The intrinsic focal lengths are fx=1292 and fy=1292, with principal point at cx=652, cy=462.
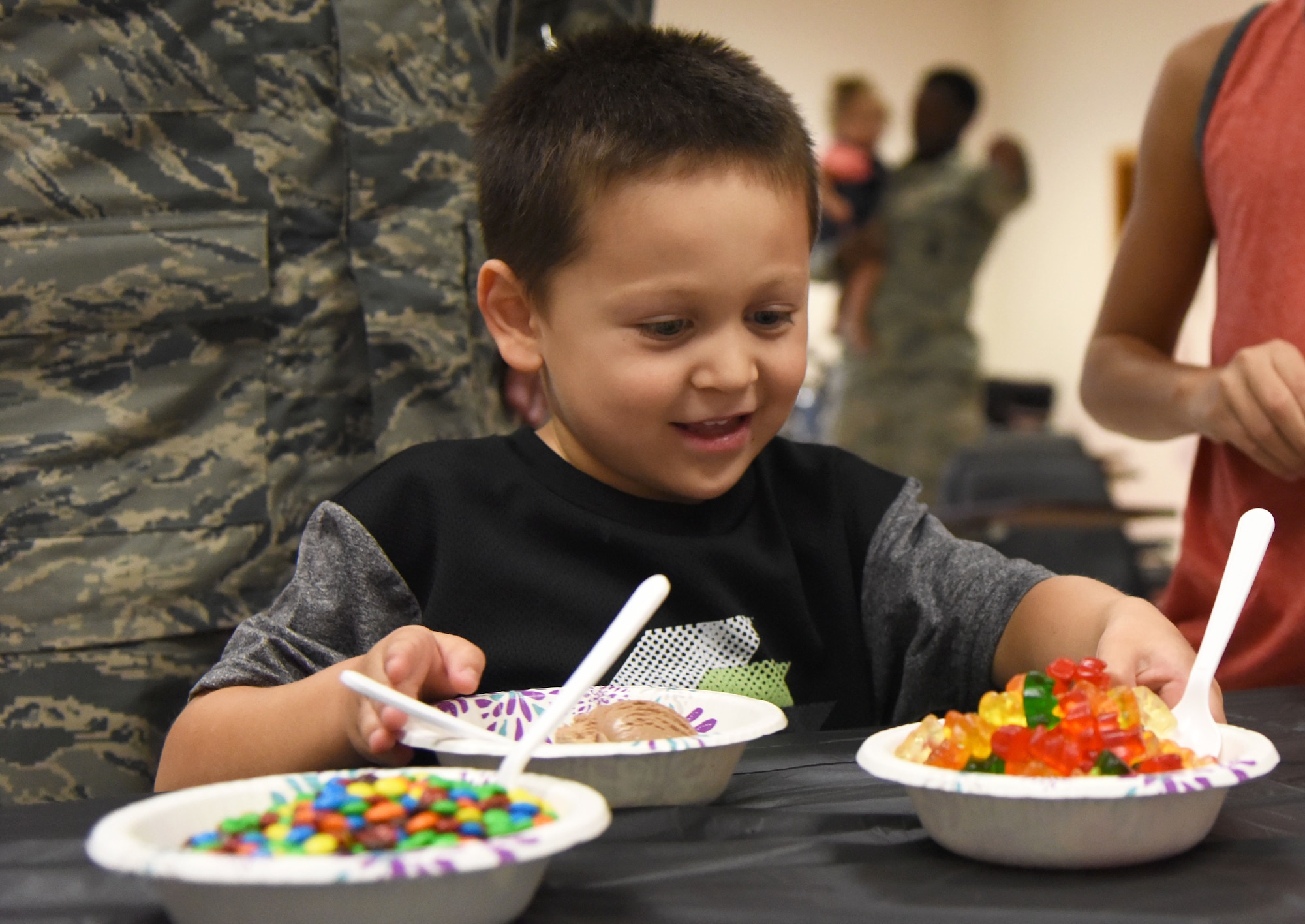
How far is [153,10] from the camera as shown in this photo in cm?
119

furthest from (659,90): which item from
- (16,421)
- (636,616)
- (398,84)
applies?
(16,421)

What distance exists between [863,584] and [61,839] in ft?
2.24

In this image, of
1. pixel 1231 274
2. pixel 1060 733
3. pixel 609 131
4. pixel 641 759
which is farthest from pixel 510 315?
pixel 1231 274

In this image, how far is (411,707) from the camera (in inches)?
26.2

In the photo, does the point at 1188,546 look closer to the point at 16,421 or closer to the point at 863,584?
the point at 863,584

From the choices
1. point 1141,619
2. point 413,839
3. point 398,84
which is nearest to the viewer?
point 413,839

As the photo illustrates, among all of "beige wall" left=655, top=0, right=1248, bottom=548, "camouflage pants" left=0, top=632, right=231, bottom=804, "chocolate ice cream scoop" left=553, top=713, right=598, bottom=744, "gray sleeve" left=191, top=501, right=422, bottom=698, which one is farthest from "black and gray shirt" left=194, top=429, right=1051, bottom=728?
"beige wall" left=655, top=0, right=1248, bottom=548

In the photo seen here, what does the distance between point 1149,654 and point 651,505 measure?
405 millimetres

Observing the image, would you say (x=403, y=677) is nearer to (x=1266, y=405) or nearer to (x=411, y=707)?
(x=411, y=707)

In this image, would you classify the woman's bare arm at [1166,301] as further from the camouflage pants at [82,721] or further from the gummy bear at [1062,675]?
the camouflage pants at [82,721]

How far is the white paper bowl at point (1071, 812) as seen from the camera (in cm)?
54

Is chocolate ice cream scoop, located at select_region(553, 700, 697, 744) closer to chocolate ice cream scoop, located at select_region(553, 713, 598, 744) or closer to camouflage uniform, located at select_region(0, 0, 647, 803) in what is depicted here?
chocolate ice cream scoop, located at select_region(553, 713, 598, 744)

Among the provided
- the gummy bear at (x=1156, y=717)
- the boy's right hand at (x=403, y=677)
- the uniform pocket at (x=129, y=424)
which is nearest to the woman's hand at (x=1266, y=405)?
the gummy bear at (x=1156, y=717)

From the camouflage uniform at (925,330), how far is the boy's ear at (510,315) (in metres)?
3.19
